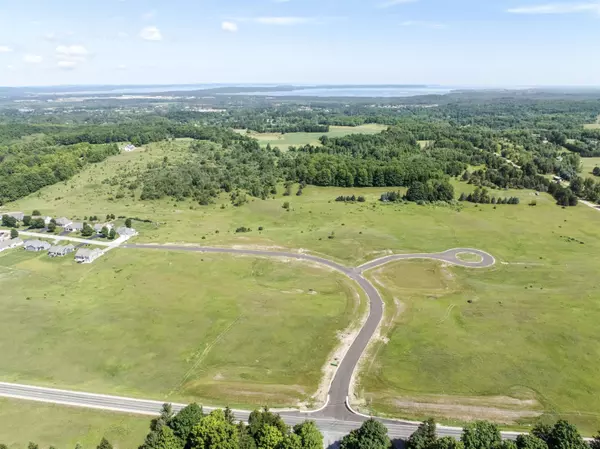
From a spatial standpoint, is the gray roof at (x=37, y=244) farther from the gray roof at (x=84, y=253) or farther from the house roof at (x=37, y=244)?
the gray roof at (x=84, y=253)

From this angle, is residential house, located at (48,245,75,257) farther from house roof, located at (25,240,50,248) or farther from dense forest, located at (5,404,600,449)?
dense forest, located at (5,404,600,449)

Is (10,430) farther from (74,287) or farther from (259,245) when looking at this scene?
(259,245)

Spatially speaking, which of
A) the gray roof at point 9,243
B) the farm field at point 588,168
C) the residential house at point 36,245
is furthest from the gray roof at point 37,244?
the farm field at point 588,168

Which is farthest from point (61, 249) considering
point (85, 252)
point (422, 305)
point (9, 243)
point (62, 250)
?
point (422, 305)

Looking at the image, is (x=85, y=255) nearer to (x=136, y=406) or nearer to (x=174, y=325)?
(x=174, y=325)

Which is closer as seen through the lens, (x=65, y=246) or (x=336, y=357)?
(x=336, y=357)
